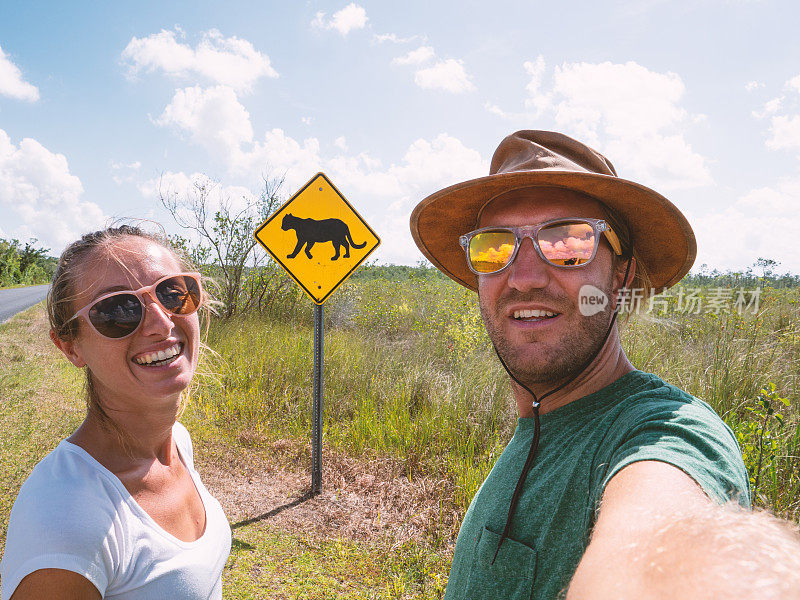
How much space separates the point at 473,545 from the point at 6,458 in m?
6.31

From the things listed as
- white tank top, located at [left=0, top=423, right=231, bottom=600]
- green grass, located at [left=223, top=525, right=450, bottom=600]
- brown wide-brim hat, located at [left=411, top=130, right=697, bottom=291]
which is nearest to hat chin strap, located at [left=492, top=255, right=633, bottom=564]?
brown wide-brim hat, located at [left=411, top=130, right=697, bottom=291]

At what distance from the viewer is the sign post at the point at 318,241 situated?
470 cm

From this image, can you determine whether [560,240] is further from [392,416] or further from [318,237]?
[392,416]

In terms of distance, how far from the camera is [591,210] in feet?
5.18

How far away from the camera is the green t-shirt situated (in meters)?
0.90

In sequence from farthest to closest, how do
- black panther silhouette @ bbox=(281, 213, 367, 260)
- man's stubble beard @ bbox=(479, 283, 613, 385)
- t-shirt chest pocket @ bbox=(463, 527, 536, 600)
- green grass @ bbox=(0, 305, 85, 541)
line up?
green grass @ bbox=(0, 305, 85, 541), black panther silhouette @ bbox=(281, 213, 367, 260), man's stubble beard @ bbox=(479, 283, 613, 385), t-shirt chest pocket @ bbox=(463, 527, 536, 600)

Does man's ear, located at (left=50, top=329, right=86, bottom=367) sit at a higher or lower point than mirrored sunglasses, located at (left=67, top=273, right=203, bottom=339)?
lower

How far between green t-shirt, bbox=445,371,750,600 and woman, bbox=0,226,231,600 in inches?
36.4

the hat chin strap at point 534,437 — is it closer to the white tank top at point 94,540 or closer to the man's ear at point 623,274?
the man's ear at point 623,274

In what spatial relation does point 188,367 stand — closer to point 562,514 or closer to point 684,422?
point 562,514

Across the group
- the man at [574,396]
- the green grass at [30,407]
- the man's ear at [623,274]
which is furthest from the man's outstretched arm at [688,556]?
the green grass at [30,407]

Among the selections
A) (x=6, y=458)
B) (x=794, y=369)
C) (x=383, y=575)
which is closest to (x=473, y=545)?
(x=383, y=575)

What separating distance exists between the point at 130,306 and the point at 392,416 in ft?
12.4

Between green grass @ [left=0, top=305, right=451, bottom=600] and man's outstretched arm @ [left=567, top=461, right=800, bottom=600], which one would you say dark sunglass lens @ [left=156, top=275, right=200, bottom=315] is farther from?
green grass @ [left=0, top=305, right=451, bottom=600]
